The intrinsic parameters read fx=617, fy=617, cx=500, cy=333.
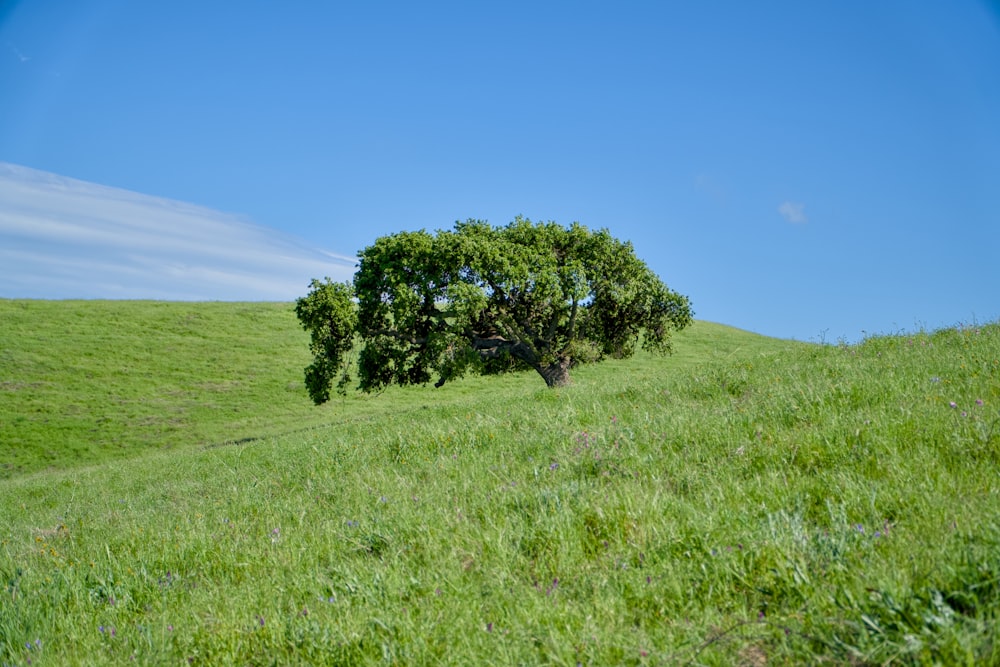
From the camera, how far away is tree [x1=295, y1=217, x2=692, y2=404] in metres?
27.3

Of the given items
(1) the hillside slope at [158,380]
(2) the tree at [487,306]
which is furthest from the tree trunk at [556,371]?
(1) the hillside slope at [158,380]

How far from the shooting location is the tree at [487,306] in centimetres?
2731

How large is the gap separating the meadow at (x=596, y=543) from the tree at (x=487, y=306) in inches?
650

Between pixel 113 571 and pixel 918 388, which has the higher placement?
pixel 918 388

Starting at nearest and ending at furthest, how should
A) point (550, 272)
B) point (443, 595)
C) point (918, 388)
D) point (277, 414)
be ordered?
1. point (443, 595)
2. point (918, 388)
3. point (550, 272)
4. point (277, 414)

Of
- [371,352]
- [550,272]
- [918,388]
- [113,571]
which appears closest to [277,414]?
[371,352]

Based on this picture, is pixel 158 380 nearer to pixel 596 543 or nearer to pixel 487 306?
pixel 487 306

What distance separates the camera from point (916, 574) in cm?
348

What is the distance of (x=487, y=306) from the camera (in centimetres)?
2892

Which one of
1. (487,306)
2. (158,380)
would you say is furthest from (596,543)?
(158,380)

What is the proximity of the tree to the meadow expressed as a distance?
16504 millimetres

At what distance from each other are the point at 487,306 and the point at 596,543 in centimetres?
2421

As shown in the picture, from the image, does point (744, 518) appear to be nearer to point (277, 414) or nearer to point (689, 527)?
point (689, 527)

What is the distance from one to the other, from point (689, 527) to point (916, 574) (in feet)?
5.03
